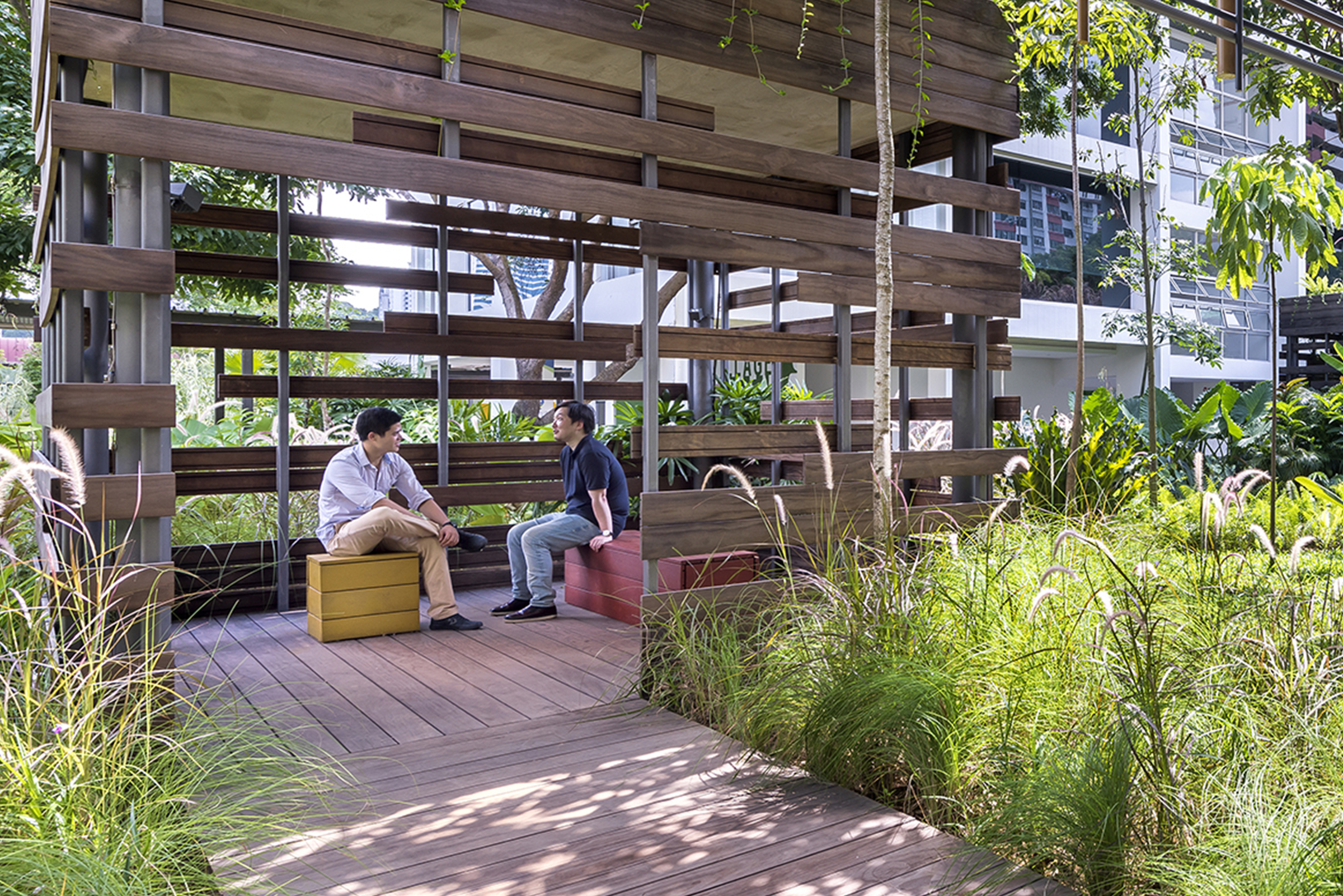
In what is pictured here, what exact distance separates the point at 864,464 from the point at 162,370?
3.20 meters

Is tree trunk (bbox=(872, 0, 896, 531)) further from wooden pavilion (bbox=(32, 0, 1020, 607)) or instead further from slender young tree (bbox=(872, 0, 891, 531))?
wooden pavilion (bbox=(32, 0, 1020, 607))

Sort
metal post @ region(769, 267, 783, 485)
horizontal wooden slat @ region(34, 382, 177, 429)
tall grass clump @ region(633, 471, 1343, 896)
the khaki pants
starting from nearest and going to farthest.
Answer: tall grass clump @ region(633, 471, 1343, 896)
horizontal wooden slat @ region(34, 382, 177, 429)
the khaki pants
metal post @ region(769, 267, 783, 485)

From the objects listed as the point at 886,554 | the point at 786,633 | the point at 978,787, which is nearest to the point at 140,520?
the point at 786,633

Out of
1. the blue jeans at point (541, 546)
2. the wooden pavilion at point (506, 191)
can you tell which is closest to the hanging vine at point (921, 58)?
the wooden pavilion at point (506, 191)

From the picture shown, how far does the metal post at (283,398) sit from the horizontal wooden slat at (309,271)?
5.2 inches

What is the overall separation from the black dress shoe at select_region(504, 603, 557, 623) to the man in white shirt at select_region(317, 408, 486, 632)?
0.26m

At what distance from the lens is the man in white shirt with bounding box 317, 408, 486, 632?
5672mm

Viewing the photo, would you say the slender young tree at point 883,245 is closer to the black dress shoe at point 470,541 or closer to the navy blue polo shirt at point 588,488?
the navy blue polo shirt at point 588,488

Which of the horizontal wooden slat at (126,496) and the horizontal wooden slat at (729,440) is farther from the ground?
the horizontal wooden slat at (729,440)

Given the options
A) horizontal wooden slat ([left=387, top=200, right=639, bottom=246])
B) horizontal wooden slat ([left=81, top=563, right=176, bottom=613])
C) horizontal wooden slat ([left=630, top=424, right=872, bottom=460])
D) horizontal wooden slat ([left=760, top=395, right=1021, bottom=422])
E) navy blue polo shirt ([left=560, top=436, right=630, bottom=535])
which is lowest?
horizontal wooden slat ([left=81, top=563, right=176, bottom=613])

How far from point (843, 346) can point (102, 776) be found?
3.68m

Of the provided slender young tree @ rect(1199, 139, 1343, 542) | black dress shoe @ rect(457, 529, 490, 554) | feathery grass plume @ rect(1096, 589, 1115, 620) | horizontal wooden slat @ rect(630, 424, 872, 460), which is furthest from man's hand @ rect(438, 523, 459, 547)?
slender young tree @ rect(1199, 139, 1343, 542)

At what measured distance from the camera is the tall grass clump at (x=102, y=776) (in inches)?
84.5

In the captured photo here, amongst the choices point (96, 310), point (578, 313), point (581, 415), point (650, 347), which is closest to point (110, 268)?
point (96, 310)
